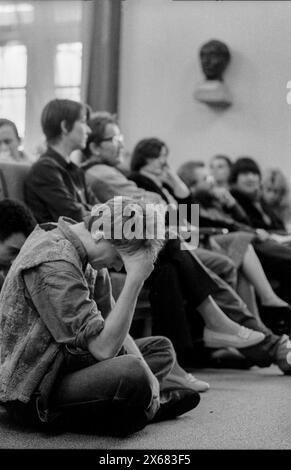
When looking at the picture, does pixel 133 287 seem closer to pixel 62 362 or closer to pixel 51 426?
pixel 62 362

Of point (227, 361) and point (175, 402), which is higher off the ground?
point (175, 402)

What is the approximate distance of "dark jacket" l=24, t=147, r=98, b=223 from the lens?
2404mm

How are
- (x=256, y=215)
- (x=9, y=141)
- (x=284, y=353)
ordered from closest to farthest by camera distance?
(x=284, y=353), (x=9, y=141), (x=256, y=215)

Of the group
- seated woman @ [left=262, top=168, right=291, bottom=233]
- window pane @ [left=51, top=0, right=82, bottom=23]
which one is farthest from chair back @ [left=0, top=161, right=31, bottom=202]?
window pane @ [left=51, top=0, right=82, bottom=23]

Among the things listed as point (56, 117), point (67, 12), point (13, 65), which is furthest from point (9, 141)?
point (67, 12)

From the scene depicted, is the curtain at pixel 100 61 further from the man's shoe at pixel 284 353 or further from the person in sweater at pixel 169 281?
the man's shoe at pixel 284 353

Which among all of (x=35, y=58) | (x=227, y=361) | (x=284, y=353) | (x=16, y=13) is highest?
(x=16, y=13)

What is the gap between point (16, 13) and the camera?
3.23 m

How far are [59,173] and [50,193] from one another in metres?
0.08

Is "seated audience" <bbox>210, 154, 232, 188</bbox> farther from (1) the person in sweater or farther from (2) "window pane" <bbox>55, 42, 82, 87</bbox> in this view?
(1) the person in sweater

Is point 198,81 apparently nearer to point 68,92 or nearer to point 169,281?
point 68,92

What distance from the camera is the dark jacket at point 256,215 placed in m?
3.47

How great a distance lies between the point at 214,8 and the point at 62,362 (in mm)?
3550

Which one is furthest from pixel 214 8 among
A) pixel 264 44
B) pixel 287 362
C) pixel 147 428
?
pixel 147 428
